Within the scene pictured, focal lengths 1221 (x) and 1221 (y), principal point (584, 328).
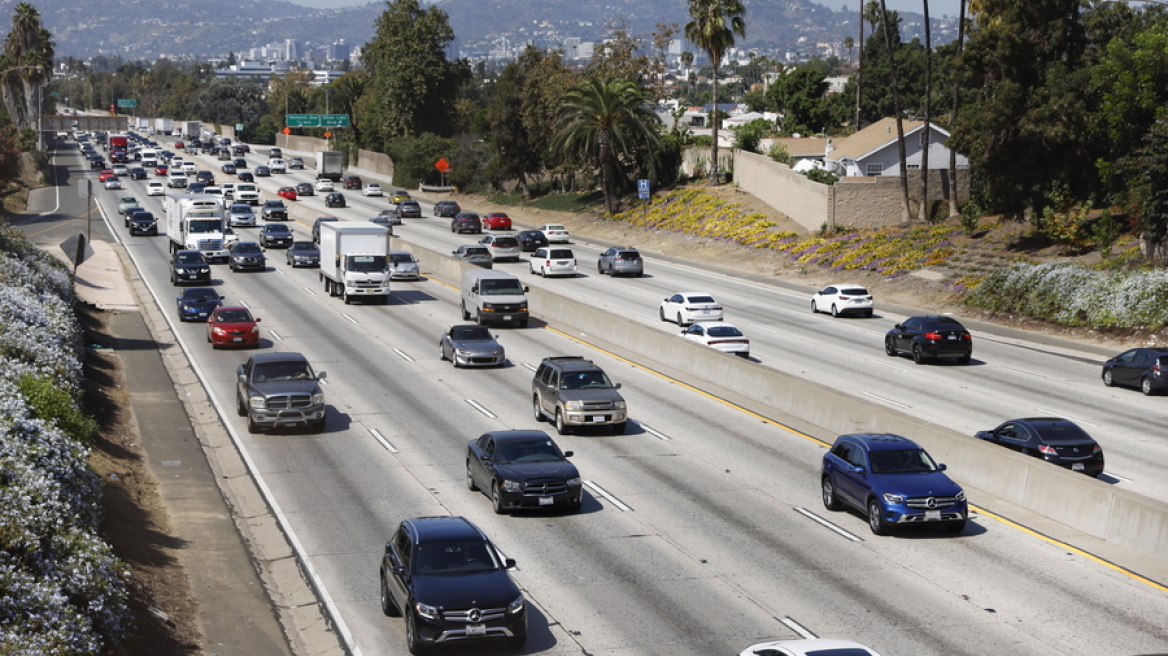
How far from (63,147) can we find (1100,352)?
7129 inches

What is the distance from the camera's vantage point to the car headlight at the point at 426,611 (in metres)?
15.8

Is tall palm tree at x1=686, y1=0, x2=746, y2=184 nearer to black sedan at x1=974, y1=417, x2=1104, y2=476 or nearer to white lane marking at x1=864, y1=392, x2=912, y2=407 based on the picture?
white lane marking at x1=864, y1=392, x2=912, y2=407

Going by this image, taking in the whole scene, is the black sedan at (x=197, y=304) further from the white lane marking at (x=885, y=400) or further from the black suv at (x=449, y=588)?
the black suv at (x=449, y=588)

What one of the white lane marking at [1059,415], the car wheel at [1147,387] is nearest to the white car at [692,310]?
the white lane marking at [1059,415]

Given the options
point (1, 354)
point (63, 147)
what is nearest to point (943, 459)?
point (1, 354)

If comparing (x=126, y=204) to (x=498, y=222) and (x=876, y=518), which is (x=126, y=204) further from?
(x=876, y=518)

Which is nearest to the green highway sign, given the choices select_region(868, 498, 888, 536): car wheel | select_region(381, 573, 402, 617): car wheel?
select_region(868, 498, 888, 536): car wheel

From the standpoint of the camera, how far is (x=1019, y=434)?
85.9 ft

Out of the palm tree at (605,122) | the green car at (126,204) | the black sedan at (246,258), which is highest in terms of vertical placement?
the palm tree at (605,122)

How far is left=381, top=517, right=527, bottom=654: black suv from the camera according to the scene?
15.8m

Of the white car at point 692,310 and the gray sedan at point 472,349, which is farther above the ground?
the white car at point 692,310

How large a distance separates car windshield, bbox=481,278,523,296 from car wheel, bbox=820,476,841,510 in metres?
24.9

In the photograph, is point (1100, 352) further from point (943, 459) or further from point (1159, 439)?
point (943, 459)

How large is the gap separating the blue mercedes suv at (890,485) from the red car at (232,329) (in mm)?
23826
